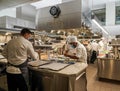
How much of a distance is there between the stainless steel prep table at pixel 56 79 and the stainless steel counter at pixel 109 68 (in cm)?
266

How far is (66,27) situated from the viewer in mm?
2863

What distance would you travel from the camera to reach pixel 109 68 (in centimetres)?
440

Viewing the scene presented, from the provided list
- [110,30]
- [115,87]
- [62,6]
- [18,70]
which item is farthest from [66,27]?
[110,30]

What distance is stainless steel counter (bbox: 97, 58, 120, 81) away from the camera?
4.27 m

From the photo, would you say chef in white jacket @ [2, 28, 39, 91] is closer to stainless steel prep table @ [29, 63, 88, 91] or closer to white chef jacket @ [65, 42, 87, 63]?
stainless steel prep table @ [29, 63, 88, 91]

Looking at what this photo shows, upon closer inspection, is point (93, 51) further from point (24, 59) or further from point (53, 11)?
point (24, 59)

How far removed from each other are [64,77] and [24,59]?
0.77 m

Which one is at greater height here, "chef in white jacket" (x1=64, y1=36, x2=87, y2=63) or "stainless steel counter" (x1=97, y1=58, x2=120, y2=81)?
"chef in white jacket" (x1=64, y1=36, x2=87, y2=63)

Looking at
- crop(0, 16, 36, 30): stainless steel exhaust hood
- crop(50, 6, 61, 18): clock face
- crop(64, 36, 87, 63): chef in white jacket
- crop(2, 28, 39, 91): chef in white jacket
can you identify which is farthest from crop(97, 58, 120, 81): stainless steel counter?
crop(0, 16, 36, 30): stainless steel exhaust hood

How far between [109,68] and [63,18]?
271 centimetres

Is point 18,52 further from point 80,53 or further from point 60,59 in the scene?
point 80,53

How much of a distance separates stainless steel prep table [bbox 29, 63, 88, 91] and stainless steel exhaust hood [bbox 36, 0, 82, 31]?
1134 millimetres

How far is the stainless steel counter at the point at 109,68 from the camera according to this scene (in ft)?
14.0

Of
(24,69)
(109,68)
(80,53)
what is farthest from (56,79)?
(109,68)
